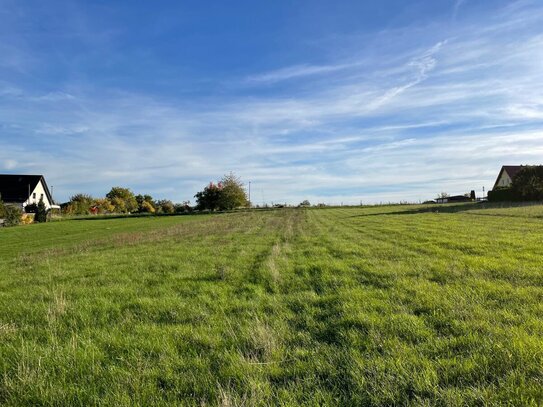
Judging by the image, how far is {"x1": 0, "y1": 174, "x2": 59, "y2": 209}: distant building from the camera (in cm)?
6981

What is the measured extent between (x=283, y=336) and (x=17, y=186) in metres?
82.6

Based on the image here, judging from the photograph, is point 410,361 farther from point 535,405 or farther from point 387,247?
point 387,247

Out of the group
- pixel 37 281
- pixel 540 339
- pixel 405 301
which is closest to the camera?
pixel 540 339

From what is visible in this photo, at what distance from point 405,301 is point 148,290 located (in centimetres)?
548

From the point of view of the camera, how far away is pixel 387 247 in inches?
553

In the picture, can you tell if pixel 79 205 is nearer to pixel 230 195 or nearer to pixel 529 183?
pixel 230 195

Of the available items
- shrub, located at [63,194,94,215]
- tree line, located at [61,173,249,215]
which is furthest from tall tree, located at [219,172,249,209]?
shrub, located at [63,194,94,215]

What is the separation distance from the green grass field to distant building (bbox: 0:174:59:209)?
71.9 metres

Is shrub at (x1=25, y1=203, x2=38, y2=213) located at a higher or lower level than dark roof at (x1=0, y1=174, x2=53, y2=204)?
lower

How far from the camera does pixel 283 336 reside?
17.5ft

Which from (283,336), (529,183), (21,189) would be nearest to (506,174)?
(529,183)

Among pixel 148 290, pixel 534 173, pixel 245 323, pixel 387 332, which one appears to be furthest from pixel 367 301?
pixel 534 173

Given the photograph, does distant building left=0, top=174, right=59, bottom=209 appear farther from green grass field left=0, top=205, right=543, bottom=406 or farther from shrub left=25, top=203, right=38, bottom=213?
green grass field left=0, top=205, right=543, bottom=406

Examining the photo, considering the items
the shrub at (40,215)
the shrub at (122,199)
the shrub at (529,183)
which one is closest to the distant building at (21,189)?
the shrub at (40,215)
